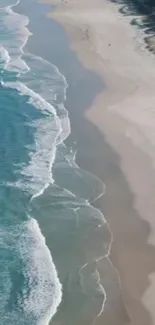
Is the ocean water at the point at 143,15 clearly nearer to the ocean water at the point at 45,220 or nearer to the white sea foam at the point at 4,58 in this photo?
the white sea foam at the point at 4,58

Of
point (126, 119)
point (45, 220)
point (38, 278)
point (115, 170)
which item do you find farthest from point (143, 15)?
point (38, 278)

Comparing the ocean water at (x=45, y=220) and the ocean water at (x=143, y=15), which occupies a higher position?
the ocean water at (x=45, y=220)

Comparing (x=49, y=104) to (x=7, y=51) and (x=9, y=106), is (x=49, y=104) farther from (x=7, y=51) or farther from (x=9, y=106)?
(x=7, y=51)

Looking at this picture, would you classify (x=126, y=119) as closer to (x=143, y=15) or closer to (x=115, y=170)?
(x=115, y=170)

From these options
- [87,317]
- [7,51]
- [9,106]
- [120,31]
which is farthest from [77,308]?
[120,31]


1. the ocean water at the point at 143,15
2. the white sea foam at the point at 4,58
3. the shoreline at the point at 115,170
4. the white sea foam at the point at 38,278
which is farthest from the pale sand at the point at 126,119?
the white sea foam at the point at 4,58

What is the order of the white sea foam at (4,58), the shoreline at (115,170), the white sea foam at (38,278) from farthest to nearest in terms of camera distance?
the white sea foam at (4,58), the shoreline at (115,170), the white sea foam at (38,278)

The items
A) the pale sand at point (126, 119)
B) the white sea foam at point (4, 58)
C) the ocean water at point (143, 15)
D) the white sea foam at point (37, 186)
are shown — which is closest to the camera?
the white sea foam at point (37, 186)
